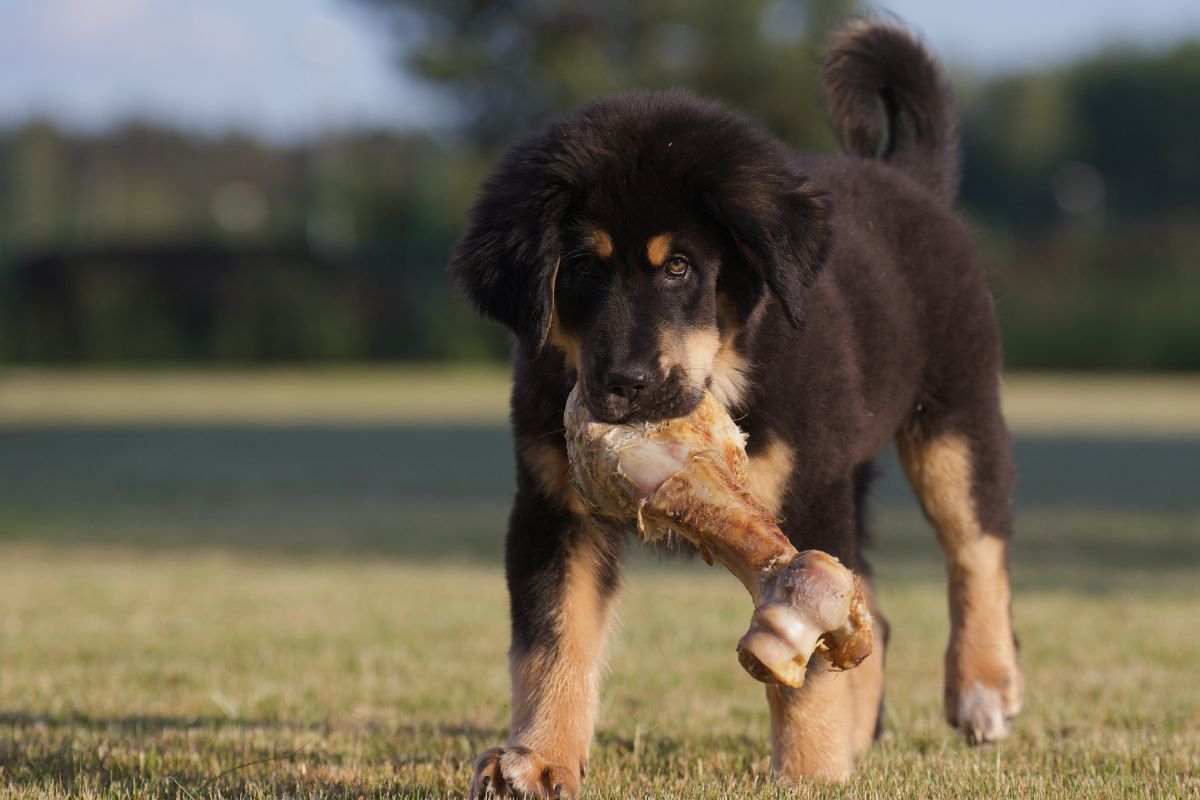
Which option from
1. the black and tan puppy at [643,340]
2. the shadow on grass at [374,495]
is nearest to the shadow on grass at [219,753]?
the black and tan puppy at [643,340]

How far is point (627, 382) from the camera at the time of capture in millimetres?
3547

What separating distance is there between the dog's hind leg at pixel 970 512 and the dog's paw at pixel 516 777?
162cm

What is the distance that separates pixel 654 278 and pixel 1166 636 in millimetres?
3687

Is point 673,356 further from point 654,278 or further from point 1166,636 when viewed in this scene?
point 1166,636

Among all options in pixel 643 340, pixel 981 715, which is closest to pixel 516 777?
pixel 643 340

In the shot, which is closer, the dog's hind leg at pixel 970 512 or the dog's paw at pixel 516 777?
the dog's paw at pixel 516 777

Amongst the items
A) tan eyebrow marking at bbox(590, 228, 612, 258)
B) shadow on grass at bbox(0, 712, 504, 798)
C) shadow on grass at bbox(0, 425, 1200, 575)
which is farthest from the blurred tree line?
tan eyebrow marking at bbox(590, 228, 612, 258)

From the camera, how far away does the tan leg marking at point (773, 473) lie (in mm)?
3855

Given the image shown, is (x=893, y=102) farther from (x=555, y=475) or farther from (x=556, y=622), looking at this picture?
(x=556, y=622)

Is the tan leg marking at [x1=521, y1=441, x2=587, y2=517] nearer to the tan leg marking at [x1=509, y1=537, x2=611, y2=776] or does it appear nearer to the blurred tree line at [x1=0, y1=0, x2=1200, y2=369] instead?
the tan leg marking at [x1=509, y1=537, x2=611, y2=776]

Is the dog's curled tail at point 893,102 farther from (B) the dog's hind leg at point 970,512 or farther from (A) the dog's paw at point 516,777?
(A) the dog's paw at point 516,777

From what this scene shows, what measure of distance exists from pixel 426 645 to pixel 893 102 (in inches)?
103

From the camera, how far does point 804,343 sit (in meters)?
4.08

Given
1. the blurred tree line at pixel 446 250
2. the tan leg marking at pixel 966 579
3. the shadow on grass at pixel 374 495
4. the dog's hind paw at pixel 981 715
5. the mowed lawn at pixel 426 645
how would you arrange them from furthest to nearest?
the blurred tree line at pixel 446 250
the shadow on grass at pixel 374 495
the tan leg marking at pixel 966 579
the dog's hind paw at pixel 981 715
the mowed lawn at pixel 426 645
